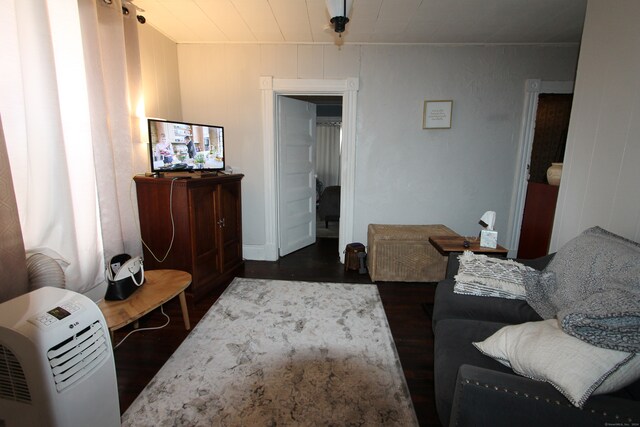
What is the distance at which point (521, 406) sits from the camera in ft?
2.81

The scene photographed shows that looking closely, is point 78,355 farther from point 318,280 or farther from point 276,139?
point 276,139

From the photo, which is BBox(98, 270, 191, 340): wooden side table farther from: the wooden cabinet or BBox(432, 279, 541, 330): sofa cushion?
BBox(432, 279, 541, 330): sofa cushion

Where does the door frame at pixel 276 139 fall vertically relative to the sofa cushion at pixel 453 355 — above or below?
above

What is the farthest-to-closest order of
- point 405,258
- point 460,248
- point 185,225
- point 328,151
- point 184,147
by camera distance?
point 328,151, point 405,258, point 184,147, point 185,225, point 460,248

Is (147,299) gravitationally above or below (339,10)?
below

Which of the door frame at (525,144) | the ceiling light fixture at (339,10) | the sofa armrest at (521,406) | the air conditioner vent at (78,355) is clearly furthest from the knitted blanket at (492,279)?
the door frame at (525,144)

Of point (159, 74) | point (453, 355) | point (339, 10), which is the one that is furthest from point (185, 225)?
point (453, 355)

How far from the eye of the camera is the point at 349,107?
3230 millimetres

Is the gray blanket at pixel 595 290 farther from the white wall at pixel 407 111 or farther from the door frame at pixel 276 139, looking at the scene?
the door frame at pixel 276 139

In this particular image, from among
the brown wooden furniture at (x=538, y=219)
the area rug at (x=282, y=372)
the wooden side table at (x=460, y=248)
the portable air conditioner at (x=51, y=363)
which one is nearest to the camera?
the portable air conditioner at (x=51, y=363)

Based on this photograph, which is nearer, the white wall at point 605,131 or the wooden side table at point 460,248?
the white wall at point 605,131

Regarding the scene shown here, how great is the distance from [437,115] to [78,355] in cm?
347

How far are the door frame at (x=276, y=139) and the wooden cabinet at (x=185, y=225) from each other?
729 mm

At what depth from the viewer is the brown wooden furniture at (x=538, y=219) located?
2602 millimetres
